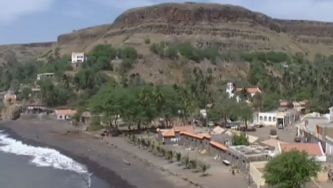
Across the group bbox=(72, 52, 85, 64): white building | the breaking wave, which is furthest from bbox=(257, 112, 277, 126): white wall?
bbox=(72, 52, 85, 64): white building

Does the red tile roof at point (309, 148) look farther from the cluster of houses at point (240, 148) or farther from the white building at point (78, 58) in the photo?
the white building at point (78, 58)

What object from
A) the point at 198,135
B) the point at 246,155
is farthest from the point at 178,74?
the point at 246,155

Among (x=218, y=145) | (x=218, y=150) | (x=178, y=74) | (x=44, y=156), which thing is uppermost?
(x=178, y=74)

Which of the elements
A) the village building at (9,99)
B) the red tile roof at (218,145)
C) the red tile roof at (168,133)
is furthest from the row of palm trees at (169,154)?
the village building at (9,99)

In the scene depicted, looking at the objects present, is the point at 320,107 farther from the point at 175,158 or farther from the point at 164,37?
the point at 164,37

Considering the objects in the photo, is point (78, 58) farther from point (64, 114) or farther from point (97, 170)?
point (97, 170)

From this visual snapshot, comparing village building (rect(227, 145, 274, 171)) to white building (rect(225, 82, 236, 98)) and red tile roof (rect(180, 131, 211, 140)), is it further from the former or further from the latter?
white building (rect(225, 82, 236, 98))

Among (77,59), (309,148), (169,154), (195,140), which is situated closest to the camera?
(309,148)
